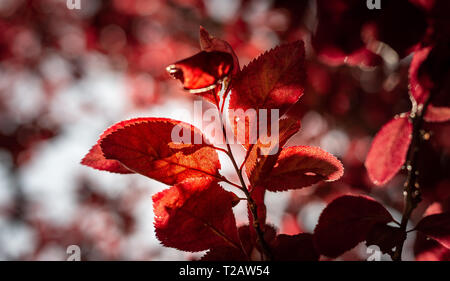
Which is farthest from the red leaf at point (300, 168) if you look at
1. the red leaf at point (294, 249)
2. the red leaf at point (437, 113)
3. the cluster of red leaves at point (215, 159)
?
the red leaf at point (437, 113)

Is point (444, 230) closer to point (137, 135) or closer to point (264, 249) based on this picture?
point (264, 249)

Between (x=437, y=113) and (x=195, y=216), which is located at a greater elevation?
(x=437, y=113)

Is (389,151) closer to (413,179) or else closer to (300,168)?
(413,179)

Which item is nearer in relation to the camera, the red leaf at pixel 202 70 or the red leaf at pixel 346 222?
the red leaf at pixel 202 70

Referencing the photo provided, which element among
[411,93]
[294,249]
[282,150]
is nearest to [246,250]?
[294,249]

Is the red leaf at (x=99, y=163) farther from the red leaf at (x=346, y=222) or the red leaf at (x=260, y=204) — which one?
the red leaf at (x=346, y=222)

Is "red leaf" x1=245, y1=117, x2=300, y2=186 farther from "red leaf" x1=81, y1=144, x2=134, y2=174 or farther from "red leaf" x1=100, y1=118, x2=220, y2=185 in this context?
"red leaf" x1=81, y1=144, x2=134, y2=174

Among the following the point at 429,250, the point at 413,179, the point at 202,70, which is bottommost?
the point at 429,250
